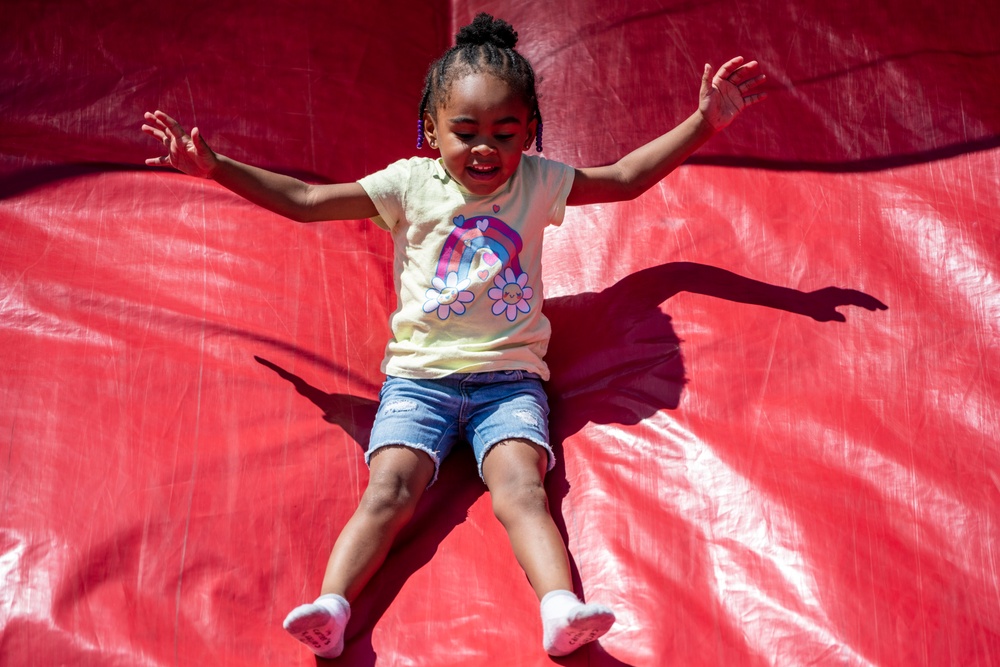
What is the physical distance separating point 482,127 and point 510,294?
0.82 feet

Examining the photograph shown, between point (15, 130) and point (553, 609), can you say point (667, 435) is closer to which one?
point (553, 609)

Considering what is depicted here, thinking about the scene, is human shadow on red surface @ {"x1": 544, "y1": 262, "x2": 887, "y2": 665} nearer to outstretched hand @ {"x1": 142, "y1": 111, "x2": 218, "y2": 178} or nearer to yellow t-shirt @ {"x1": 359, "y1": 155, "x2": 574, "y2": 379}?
yellow t-shirt @ {"x1": 359, "y1": 155, "x2": 574, "y2": 379}

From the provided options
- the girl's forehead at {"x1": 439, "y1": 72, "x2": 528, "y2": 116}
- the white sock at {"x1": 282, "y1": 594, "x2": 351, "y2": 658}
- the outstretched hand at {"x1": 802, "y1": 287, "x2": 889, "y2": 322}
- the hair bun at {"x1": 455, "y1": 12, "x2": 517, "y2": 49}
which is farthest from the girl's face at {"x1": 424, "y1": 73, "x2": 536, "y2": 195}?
the white sock at {"x1": 282, "y1": 594, "x2": 351, "y2": 658}

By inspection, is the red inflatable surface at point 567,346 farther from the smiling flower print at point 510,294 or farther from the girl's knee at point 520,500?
the smiling flower print at point 510,294

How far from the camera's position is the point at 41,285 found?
58.9 inches

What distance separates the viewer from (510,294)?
1445 mm

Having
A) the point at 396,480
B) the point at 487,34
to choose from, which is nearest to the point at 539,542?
the point at 396,480

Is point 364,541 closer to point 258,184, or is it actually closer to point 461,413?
point 461,413

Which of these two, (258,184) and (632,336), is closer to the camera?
(258,184)

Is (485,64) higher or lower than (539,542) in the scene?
higher

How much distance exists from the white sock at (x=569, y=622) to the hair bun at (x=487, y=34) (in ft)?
2.77

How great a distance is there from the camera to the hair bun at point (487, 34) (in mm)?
1487

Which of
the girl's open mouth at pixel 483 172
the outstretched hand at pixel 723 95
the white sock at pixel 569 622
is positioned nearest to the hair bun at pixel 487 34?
the girl's open mouth at pixel 483 172

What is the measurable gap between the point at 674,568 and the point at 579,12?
4.06 feet
